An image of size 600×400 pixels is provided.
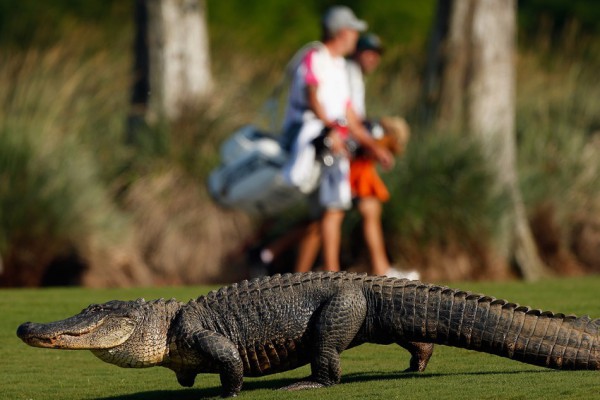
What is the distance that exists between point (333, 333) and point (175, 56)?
10708 millimetres

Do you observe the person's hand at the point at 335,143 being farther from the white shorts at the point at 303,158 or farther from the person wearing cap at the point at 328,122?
the white shorts at the point at 303,158

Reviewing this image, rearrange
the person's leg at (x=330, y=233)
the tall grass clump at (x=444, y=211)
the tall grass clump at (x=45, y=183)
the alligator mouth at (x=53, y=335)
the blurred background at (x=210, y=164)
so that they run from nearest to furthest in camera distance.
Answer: the alligator mouth at (x=53, y=335)
the person's leg at (x=330, y=233)
the tall grass clump at (x=45, y=183)
the blurred background at (x=210, y=164)
the tall grass clump at (x=444, y=211)

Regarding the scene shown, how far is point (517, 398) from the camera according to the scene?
220 inches

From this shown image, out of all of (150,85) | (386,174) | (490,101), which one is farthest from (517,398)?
(150,85)

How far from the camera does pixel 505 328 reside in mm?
6090

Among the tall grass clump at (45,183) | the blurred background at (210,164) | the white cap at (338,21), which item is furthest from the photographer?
the blurred background at (210,164)

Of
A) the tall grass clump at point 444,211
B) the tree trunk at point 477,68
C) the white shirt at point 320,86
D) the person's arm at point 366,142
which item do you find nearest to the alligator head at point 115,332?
the white shirt at point 320,86

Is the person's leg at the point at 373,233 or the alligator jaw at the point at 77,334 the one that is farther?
the person's leg at the point at 373,233

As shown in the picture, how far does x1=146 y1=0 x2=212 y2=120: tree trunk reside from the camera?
16.3 m

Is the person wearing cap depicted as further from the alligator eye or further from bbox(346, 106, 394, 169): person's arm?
the alligator eye

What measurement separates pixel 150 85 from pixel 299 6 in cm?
1619

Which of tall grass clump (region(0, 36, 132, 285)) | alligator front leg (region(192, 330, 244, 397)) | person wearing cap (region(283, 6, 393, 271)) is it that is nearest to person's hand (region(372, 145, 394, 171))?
person wearing cap (region(283, 6, 393, 271))

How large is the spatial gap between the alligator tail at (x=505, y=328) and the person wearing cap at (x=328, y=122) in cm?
489

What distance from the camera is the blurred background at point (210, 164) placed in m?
13.7
